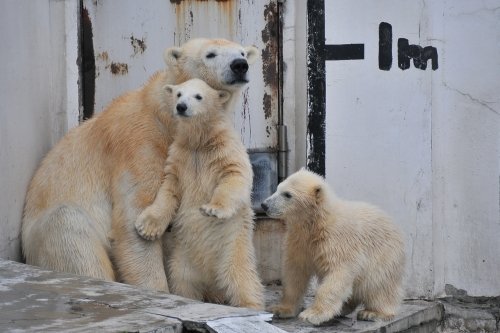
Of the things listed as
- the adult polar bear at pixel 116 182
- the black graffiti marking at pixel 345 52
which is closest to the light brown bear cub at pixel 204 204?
the adult polar bear at pixel 116 182

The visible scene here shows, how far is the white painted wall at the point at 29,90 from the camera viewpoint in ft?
19.7

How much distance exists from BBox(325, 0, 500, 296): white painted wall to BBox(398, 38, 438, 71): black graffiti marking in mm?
40

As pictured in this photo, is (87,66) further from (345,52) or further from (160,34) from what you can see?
(345,52)

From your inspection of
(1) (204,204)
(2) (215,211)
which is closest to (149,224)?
(1) (204,204)

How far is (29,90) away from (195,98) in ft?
3.83

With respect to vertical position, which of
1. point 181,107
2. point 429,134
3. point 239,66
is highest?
point 239,66

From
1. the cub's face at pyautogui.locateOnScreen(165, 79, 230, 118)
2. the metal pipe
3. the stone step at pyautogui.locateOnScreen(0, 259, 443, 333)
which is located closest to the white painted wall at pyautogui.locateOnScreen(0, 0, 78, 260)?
the stone step at pyautogui.locateOnScreen(0, 259, 443, 333)

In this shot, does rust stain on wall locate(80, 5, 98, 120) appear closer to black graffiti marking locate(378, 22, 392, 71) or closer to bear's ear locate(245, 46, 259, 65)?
bear's ear locate(245, 46, 259, 65)

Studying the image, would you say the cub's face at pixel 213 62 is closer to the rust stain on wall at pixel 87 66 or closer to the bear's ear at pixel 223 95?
the bear's ear at pixel 223 95

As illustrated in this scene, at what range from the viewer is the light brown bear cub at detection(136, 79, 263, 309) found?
572 cm

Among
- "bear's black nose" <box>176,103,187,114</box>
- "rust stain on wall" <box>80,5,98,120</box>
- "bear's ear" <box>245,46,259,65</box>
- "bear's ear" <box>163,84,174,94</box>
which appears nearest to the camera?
"bear's black nose" <box>176,103,187,114</box>

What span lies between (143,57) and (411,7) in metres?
1.74

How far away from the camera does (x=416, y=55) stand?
269 inches

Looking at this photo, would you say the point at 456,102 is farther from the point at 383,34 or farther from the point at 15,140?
the point at 15,140
